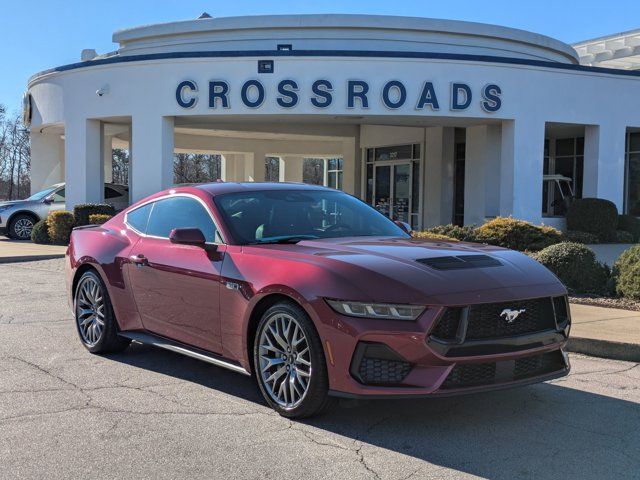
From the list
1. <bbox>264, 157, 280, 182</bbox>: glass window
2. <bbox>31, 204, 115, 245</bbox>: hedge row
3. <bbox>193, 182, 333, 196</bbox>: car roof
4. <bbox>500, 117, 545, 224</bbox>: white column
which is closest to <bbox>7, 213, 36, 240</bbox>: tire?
<bbox>31, 204, 115, 245</bbox>: hedge row

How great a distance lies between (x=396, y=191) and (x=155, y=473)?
2307 centimetres

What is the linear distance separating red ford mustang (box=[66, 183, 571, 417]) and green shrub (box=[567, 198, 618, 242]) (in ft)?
45.7

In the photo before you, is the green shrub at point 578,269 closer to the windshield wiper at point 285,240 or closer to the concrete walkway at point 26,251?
the windshield wiper at point 285,240

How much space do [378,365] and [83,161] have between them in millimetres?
18274

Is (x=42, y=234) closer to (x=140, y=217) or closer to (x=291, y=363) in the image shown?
(x=140, y=217)

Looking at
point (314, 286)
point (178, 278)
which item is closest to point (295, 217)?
point (178, 278)

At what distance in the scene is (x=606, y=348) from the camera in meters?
6.44

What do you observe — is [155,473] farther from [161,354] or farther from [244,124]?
[244,124]

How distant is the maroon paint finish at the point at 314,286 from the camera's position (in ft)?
13.1

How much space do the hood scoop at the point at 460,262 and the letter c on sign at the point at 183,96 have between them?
586 inches

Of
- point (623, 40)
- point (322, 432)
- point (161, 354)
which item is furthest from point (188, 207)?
point (623, 40)

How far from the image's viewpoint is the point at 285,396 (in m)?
4.50

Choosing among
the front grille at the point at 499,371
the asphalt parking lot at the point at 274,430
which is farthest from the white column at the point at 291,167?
the front grille at the point at 499,371

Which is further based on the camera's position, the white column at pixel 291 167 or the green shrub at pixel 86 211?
the white column at pixel 291 167
